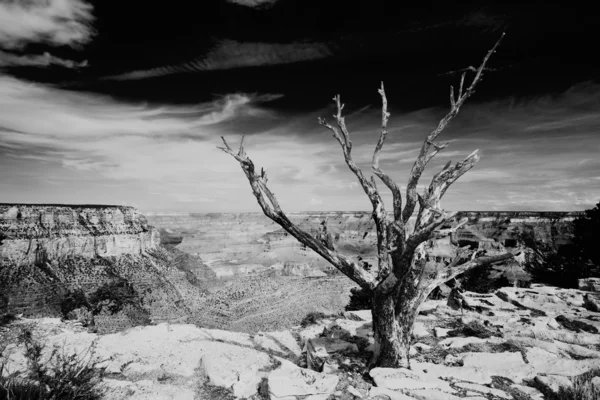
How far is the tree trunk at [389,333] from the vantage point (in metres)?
Result: 5.73

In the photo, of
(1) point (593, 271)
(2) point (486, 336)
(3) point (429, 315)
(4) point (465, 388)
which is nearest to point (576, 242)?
(1) point (593, 271)

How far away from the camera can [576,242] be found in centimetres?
1916

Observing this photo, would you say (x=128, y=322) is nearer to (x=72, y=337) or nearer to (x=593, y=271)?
(x=72, y=337)

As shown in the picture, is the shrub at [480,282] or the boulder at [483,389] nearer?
the boulder at [483,389]

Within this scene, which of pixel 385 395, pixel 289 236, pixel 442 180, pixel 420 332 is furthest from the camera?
A: pixel 289 236

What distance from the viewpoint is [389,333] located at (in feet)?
19.0

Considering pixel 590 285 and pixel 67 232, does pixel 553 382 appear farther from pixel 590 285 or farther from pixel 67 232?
pixel 67 232

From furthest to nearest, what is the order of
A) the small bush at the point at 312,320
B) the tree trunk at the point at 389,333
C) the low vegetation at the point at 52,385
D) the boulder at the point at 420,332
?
the small bush at the point at 312,320 < the boulder at the point at 420,332 < the tree trunk at the point at 389,333 < the low vegetation at the point at 52,385

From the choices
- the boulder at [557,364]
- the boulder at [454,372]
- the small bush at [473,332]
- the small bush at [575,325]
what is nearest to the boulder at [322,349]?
the boulder at [454,372]

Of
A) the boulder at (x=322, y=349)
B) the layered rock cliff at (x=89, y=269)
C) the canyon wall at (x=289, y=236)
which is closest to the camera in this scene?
the boulder at (x=322, y=349)

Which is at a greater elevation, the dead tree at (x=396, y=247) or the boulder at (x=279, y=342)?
the dead tree at (x=396, y=247)

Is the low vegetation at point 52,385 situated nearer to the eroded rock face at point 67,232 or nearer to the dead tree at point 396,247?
the dead tree at point 396,247

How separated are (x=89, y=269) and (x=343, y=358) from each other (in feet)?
132

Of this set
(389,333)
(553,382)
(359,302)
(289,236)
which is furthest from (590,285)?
(289,236)
